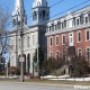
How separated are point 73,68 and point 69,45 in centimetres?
1452

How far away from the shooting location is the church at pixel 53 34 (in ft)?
293

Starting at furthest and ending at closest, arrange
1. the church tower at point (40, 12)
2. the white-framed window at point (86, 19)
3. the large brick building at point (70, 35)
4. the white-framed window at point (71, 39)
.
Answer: the church tower at point (40, 12), the white-framed window at point (71, 39), the white-framed window at point (86, 19), the large brick building at point (70, 35)

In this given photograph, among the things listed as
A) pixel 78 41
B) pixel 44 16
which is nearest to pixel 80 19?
pixel 78 41

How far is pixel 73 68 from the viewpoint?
8169 cm

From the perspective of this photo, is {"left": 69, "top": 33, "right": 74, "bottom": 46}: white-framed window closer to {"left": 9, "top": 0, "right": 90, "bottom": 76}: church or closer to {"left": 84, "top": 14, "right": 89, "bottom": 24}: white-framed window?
{"left": 9, "top": 0, "right": 90, "bottom": 76}: church

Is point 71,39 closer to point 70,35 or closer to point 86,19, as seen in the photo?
point 70,35

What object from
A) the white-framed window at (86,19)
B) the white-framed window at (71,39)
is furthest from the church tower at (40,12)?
the white-framed window at (86,19)

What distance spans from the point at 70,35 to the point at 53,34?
8.44 meters

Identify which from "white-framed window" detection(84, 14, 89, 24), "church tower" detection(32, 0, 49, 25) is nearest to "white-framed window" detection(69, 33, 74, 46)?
"white-framed window" detection(84, 14, 89, 24)

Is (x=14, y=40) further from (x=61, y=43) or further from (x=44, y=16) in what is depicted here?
(x=61, y=43)

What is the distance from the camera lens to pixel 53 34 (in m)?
104

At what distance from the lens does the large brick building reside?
89375 millimetres

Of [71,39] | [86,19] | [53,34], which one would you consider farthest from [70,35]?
[53,34]

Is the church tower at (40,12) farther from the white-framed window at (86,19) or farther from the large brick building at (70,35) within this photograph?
the white-framed window at (86,19)
